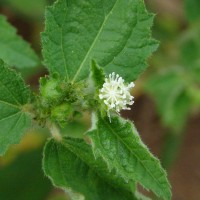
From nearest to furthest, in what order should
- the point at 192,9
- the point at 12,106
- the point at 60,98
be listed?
1. the point at 60,98
2. the point at 12,106
3. the point at 192,9

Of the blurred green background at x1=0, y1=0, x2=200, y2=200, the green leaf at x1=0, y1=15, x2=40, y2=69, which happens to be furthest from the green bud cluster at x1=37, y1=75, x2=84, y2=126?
the blurred green background at x1=0, y1=0, x2=200, y2=200

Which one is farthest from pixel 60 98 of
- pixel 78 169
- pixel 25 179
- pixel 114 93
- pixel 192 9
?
pixel 192 9

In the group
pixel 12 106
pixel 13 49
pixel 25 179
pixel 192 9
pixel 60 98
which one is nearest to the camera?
pixel 60 98

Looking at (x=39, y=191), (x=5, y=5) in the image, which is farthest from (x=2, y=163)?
(x=5, y=5)

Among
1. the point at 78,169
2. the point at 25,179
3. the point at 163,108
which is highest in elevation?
the point at 163,108

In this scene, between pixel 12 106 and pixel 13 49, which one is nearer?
pixel 12 106

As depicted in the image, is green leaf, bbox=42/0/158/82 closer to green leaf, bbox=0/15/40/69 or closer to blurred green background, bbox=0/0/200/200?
green leaf, bbox=0/15/40/69

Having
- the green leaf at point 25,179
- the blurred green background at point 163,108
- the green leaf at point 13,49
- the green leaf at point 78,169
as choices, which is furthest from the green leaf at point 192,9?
the green leaf at point 78,169

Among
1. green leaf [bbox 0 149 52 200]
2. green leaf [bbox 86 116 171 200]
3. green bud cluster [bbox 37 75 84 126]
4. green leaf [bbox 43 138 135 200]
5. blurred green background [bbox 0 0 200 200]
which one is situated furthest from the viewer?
blurred green background [bbox 0 0 200 200]

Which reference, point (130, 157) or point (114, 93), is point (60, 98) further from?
point (130, 157)
